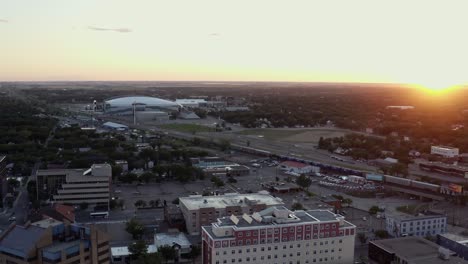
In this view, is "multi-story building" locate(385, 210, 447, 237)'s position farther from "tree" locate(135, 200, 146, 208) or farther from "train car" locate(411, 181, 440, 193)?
"tree" locate(135, 200, 146, 208)

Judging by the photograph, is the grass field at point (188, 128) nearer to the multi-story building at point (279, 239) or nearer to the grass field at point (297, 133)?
the grass field at point (297, 133)

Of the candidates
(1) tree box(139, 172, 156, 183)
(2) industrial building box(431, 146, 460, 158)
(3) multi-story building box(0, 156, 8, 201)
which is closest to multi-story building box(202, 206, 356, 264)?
(3) multi-story building box(0, 156, 8, 201)

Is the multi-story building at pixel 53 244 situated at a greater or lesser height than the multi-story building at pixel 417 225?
greater

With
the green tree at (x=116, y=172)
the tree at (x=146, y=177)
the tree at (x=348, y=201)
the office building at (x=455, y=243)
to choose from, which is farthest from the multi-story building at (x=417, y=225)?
the green tree at (x=116, y=172)

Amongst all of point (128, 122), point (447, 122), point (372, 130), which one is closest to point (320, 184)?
point (372, 130)

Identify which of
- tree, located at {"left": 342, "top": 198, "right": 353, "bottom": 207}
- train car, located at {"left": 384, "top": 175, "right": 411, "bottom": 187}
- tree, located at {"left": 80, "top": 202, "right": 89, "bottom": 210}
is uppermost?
train car, located at {"left": 384, "top": 175, "right": 411, "bottom": 187}

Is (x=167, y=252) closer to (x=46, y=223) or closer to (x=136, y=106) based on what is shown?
(x=46, y=223)
